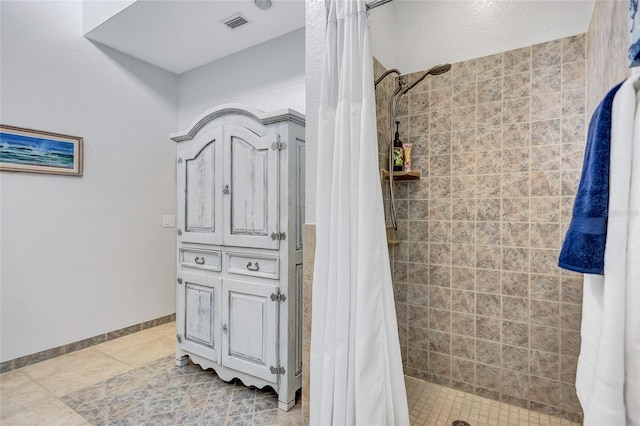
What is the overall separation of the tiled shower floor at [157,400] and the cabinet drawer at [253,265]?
2.41ft

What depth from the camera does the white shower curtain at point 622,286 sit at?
0.71 metres


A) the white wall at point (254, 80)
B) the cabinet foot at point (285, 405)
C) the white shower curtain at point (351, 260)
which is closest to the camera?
the white shower curtain at point (351, 260)

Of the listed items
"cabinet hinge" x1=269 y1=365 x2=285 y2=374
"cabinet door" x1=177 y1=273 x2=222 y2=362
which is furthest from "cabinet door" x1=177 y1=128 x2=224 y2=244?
"cabinet hinge" x1=269 y1=365 x2=285 y2=374

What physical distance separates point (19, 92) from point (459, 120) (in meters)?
3.01

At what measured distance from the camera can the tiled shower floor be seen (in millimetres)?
1671

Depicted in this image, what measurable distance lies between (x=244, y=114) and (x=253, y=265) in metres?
0.92

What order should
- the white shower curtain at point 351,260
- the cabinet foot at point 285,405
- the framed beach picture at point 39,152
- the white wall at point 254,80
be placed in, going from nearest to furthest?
the white shower curtain at point 351,260, the cabinet foot at point 285,405, the framed beach picture at point 39,152, the white wall at point 254,80

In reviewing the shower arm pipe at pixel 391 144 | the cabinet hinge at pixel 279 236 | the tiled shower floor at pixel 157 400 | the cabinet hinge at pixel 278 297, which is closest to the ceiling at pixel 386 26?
the shower arm pipe at pixel 391 144

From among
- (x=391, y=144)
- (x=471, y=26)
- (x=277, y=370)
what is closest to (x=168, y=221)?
(x=277, y=370)

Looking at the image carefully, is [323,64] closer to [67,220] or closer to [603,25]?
[603,25]

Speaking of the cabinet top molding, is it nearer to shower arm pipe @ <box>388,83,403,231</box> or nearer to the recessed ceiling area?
shower arm pipe @ <box>388,83,403,231</box>

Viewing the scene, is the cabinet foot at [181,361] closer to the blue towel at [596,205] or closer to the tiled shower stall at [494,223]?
the tiled shower stall at [494,223]

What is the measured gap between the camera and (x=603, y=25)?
1254 mm

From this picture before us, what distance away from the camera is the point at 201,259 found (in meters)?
2.16
